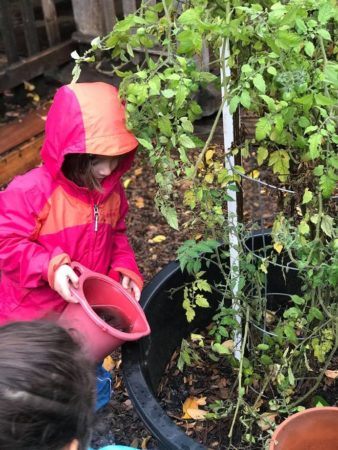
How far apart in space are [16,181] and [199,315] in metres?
0.99

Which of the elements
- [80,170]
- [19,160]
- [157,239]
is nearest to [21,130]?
[19,160]

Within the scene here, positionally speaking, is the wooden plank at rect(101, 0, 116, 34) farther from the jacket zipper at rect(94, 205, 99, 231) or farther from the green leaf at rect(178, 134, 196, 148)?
the green leaf at rect(178, 134, 196, 148)

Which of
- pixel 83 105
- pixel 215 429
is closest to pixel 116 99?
pixel 83 105

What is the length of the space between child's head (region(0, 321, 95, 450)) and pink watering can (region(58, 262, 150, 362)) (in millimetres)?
614

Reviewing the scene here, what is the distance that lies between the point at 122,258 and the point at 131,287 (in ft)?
0.36

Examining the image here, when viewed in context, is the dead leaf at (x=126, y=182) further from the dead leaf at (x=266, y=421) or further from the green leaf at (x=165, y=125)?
the green leaf at (x=165, y=125)

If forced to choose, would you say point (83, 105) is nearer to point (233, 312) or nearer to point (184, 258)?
point (184, 258)

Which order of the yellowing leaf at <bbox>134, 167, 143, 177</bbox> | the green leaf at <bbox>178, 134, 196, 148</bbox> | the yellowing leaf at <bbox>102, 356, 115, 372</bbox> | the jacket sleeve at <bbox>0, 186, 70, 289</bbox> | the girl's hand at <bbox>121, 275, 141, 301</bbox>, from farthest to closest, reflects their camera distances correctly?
1. the yellowing leaf at <bbox>134, 167, 143, 177</bbox>
2. the yellowing leaf at <bbox>102, 356, 115, 372</bbox>
3. the girl's hand at <bbox>121, 275, 141, 301</bbox>
4. the jacket sleeve at <bbox>0, 186, 70, 289</bbox>
5. the green leaf at <bbox>178, 134, 196, 148</bbox>

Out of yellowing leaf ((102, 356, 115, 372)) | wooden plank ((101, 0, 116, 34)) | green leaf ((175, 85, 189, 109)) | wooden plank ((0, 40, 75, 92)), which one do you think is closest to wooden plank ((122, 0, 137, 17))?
wooden plank ((101, 0, 116, 34))

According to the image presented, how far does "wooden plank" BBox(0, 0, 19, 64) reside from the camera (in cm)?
436

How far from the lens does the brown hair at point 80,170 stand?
2.08 m

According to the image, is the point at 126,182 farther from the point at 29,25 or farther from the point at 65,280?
the point at 65,280

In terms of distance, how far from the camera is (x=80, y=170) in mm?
2096

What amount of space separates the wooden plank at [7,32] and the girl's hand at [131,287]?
2.75 metres
